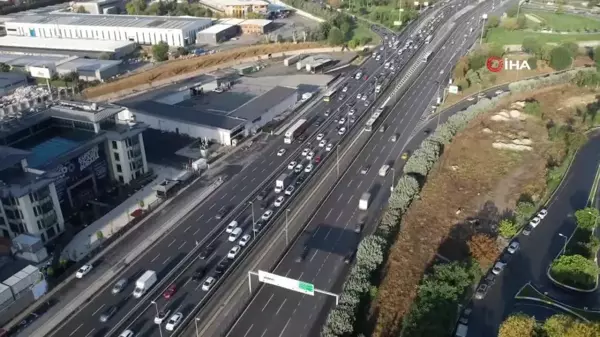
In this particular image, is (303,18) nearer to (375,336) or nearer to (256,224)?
(256,224)

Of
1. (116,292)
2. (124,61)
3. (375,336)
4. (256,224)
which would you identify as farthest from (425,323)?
(124,61)

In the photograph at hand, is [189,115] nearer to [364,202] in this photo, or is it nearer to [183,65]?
[364,202]

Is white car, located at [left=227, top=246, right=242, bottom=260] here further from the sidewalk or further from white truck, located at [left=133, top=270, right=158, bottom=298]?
the sidewalk

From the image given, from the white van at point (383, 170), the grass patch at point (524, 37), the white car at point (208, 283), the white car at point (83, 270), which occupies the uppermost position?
the grass patch at point (524, 37)

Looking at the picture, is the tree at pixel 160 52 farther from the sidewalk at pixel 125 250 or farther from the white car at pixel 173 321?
the white car at pixel 173 321

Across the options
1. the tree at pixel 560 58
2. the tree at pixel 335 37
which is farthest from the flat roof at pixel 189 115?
the tree at pixel 560 58

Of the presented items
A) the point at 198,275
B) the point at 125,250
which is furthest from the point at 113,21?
the point at 198,275

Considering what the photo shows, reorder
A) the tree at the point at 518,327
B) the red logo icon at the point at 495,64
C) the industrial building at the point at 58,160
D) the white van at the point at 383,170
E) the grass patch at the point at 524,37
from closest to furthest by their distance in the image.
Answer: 1. the tree at the point at 518,327
2. the industrial building at the point at 58,160
3. the white van at the point at 383,170
4. the red logo icon at the point at 495,64
5. the grass patch at the point at 524,37
